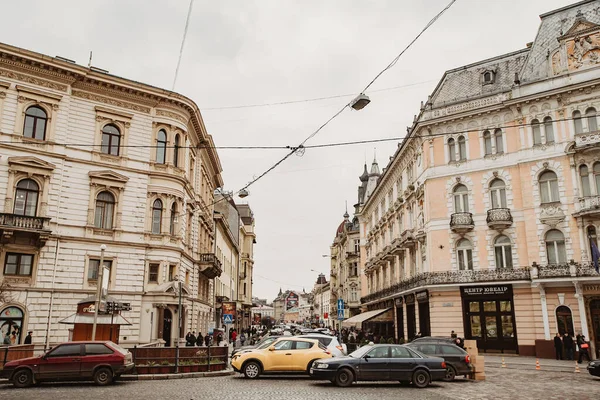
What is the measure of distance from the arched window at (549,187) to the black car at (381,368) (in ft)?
60.9

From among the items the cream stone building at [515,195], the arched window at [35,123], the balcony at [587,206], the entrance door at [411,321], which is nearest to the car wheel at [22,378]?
the arched window at [35,123]

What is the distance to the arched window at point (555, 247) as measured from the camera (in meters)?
31.0

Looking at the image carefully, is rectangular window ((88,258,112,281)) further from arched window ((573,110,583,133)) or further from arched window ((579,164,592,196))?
arched window ((573,110,583,133))

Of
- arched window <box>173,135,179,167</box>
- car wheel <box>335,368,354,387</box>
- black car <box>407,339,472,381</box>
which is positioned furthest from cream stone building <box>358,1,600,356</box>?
car wheel <box>335,368,354,387</box>

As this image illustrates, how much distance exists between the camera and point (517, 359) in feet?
96.4

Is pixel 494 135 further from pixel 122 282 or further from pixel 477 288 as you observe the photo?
pixel 122 282

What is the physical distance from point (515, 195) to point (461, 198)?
3396 mm

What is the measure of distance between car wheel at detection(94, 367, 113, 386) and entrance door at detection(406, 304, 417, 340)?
2614 cm

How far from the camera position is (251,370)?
19.0 m

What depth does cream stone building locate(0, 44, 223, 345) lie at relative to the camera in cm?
2736

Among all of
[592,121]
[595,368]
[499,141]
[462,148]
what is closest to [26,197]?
Answer: [462,148]

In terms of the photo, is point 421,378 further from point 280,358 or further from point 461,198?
point 461,198

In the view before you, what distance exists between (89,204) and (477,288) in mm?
24190

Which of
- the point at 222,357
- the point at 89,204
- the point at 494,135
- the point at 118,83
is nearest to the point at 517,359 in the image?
the point at 494,135
